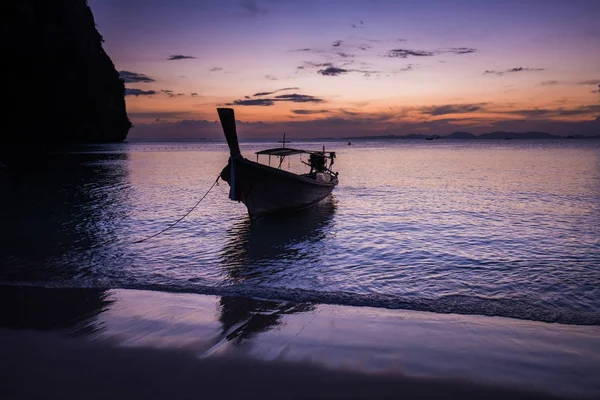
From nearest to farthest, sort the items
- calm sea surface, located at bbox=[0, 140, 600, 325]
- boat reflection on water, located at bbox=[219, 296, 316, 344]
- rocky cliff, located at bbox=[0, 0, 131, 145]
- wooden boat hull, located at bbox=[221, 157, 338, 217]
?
boat reflection on water, located at bbox=[219, 296, 316, 344], calm sea surface, located at bbox=[0, 140, 600, 325], wooden boat hull, located at bbox=[221, 157, 338, 217], rocky cliff, located at bbox=[0, 0, 131, 145]

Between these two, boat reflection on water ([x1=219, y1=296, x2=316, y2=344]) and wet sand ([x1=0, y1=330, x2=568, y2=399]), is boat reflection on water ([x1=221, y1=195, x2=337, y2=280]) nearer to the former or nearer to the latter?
boat reflection on water ([x1=219, y1=296, x2=316, y2=344])

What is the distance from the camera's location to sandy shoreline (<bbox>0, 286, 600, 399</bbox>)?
4098 mm

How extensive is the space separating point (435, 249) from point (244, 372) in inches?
341

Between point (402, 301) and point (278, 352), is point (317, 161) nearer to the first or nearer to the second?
point (402, 301)

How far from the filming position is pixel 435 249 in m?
11.6

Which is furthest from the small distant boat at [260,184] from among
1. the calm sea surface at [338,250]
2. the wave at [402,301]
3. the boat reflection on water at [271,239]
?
the wave at [402,301]

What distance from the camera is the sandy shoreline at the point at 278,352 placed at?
4.10 m

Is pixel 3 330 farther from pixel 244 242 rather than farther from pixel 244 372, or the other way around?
pixel 244 242

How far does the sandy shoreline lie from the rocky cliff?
88143 mm

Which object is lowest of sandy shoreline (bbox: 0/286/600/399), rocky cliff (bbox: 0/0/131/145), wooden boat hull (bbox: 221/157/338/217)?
sandy shoreline (bbox: 0/286/600/399)

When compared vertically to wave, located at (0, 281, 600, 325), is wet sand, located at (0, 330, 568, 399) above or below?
above

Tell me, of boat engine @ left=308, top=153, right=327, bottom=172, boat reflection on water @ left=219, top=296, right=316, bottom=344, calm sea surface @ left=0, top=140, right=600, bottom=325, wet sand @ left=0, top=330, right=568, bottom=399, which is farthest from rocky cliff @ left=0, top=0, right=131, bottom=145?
wet sand @ left=0, top=330, right=568, bottom=399

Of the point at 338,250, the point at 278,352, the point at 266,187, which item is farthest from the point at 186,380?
the point at 266,187

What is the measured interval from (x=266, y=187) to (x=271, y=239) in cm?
303
